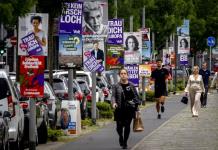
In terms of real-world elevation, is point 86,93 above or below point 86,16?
below

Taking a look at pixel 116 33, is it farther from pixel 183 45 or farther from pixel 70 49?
pixel 183 45

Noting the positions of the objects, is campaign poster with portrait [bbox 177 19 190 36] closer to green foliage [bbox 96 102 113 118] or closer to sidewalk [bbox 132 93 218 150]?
sidewalk [bbox 132 93 218 150]

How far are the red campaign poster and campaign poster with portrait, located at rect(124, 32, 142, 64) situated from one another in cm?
1744

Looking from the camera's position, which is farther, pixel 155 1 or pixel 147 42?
pixel 155 1

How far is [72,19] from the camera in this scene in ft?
75.5

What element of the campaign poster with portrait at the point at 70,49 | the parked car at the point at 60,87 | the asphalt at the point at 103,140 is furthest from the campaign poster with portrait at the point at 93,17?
the asphalt at the point at 103,140

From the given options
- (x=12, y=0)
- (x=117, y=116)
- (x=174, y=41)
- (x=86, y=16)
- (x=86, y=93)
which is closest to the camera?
(x=12, y=0)

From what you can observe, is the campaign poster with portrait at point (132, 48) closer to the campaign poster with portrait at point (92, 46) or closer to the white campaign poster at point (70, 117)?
the campaign poster with portrait at point (92, 46)

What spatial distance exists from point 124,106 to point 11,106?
316 cm

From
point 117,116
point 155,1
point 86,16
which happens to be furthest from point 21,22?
point 155,1

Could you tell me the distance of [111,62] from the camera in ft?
105

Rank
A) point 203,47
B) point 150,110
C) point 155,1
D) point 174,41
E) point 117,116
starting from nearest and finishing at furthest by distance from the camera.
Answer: point 117,116, point 150,110, point 155,1, point 174,41, point 203,47

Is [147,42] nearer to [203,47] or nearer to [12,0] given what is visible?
[12,0]

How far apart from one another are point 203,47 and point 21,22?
54910 mm
